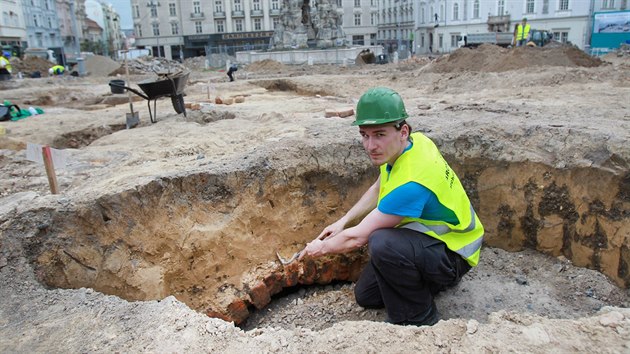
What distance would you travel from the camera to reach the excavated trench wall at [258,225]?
3453 mm

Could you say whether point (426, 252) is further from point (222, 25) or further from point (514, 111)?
point (222, 25)

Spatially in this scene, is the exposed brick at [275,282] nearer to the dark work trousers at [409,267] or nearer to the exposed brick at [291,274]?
the exposed brick at [291,274]

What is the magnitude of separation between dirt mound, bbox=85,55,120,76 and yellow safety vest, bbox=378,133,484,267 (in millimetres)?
22643

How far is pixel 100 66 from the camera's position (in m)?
22.3

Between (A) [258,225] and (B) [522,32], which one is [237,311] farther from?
(B) [522,32]

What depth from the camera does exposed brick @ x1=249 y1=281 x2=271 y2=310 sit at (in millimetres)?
4055

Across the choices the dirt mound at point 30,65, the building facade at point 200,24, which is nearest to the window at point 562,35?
the building facade at point 200,24

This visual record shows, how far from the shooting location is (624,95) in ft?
24.0

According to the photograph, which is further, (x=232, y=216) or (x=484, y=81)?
(x=484, y=81)

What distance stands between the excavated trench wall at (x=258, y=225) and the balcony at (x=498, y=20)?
1537 inches

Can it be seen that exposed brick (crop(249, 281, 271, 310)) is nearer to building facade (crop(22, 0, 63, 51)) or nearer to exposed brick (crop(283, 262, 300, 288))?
exposed brick (crop(283, 262, 300, 288))

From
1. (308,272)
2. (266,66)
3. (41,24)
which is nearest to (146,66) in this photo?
(266,66)

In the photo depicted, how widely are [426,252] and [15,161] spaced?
16.7ft

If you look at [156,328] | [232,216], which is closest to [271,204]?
[232,216]
